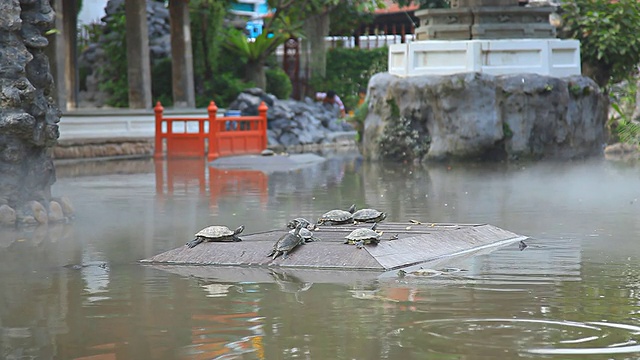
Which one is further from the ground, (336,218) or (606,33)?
(606,33)

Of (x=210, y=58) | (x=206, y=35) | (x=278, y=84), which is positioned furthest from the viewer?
(x=278, y=84)

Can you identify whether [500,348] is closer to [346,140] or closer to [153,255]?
[153,255]

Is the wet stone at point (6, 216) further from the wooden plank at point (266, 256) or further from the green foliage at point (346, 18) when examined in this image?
the green foliage at point (346, 18)

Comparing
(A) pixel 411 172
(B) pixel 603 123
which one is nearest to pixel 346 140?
(B) pixel 603 123

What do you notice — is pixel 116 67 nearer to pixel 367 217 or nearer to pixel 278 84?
pixel 278 84

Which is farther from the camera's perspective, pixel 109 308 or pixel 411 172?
pixel 411 172

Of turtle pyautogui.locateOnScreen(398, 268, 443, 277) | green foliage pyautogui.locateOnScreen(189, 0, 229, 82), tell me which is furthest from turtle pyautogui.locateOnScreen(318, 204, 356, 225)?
green foliage pyautogui.locateOnScreen(189, 0, 229, 82)

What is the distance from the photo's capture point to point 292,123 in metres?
33.0

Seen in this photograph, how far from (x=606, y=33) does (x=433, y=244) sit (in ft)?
52.1

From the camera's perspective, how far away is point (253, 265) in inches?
385

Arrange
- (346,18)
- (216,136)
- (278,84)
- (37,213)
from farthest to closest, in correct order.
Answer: (346,18) → (278,84) → (216,136) → (37,213)

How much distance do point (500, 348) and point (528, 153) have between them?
1687cm

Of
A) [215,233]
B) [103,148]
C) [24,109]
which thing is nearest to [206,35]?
[103,148]

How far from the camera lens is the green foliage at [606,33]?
2491 centimetres
